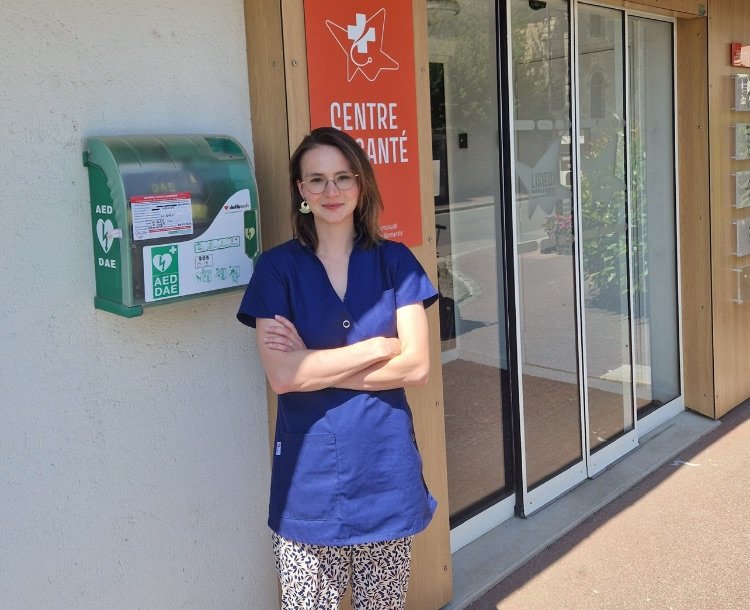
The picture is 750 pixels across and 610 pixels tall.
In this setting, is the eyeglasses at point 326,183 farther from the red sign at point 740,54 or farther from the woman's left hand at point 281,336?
the red sign at point 740,54

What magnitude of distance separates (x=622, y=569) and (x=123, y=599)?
2206mm

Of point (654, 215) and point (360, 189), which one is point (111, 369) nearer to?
point (360, 189)

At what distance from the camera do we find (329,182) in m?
2.30

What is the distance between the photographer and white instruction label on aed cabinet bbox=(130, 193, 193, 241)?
2.19m

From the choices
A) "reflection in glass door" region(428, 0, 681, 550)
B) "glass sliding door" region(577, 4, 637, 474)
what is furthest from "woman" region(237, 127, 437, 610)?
"glass sliding door" region(577, 4, 637, 474)

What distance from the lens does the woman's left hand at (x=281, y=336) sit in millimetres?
2229

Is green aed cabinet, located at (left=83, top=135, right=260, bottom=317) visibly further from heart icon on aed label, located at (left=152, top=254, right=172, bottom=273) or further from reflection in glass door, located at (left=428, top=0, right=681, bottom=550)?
reflection in glass door, located at (left=428, top=0, right=681, bottom=550)

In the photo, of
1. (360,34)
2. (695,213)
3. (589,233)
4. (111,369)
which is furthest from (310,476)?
(695,213)

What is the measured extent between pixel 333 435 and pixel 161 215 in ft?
2.35

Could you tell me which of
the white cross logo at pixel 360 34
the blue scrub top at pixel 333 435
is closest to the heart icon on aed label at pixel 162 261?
the blue scrub top at pixel 333 435

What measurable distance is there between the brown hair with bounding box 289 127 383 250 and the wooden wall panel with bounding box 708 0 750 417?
3.64 metres

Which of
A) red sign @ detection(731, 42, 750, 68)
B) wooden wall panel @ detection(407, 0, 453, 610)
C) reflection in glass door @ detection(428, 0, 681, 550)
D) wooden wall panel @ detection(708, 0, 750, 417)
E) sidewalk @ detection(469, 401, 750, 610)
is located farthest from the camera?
red sign @ detection(731, 42, 750, 68)

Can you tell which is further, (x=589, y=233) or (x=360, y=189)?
(x=589, y=233)

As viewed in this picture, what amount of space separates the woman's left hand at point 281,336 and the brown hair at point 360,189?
0.25 metres
